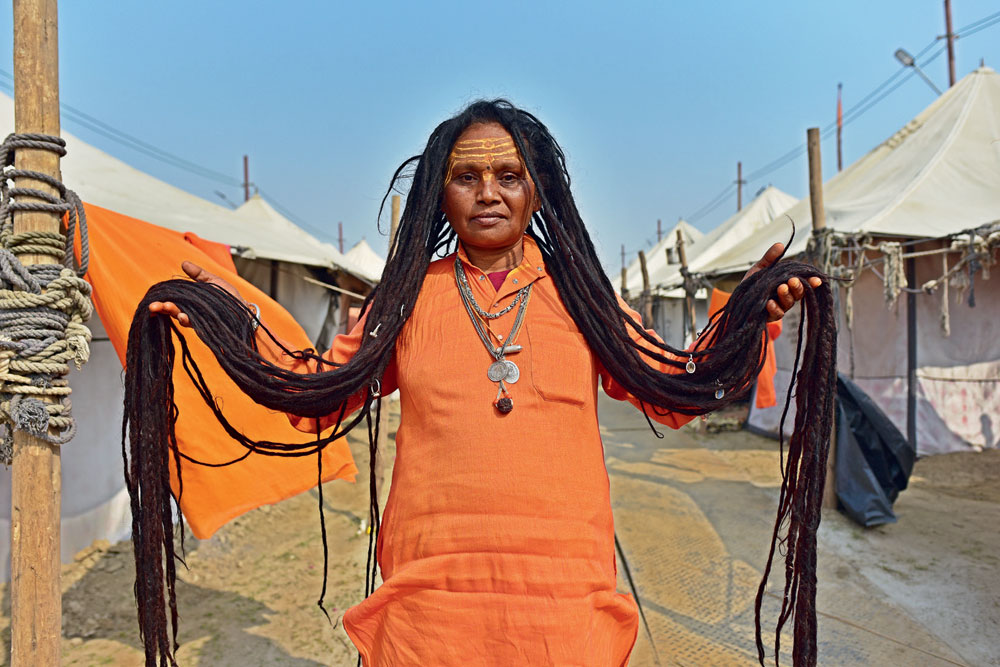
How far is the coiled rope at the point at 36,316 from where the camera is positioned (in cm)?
185

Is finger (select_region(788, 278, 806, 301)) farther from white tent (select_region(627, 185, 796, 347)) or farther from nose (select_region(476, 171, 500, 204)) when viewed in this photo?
white tent (select_region(627, 185, 796, 347))

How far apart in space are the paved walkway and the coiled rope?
9.49 feet

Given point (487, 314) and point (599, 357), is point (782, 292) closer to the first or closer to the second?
point (599, 357)

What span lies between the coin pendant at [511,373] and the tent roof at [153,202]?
4404 millimetres

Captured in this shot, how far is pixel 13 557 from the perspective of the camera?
1881 mm

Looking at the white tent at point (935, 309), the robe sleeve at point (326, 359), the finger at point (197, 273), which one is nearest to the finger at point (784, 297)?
the robe sleeve at point (326, 359)

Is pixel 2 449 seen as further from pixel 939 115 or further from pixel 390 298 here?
pixel 939 115

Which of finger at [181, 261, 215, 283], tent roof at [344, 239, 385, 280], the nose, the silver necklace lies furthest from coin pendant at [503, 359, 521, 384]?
tent roof at [344, 239, 385, 280]

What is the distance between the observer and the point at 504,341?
1490 millimetres

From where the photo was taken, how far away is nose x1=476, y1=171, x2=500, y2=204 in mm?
1512

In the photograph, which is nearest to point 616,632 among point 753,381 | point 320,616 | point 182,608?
point 753,381

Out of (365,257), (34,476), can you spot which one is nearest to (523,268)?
(34,476)

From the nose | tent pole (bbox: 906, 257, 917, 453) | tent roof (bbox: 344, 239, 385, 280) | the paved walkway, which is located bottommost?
the paved walkway

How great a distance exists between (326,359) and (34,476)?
1.11 metres
